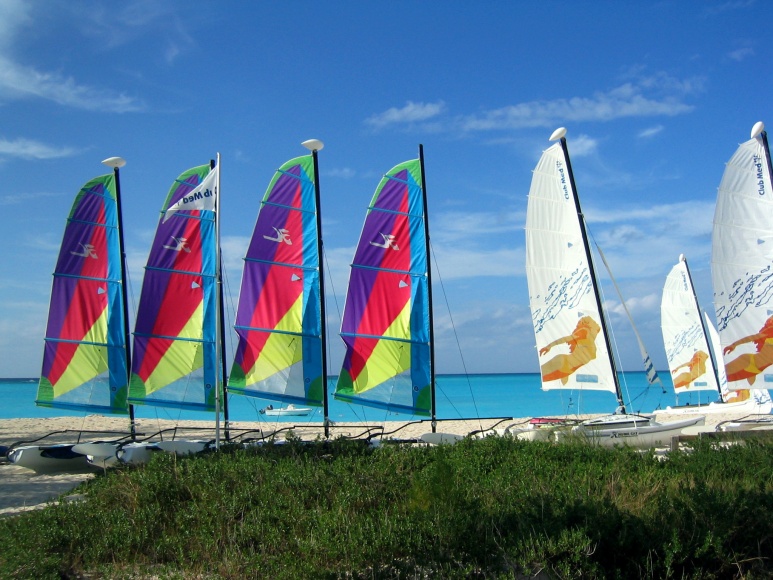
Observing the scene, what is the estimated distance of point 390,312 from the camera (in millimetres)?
17016

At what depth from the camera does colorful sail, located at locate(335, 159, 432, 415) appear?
660 inches

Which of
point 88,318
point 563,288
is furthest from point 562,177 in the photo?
point 88,318

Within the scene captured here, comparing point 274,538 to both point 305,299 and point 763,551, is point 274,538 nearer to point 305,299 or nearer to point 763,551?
point 763,551

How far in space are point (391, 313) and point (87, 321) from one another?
24.0 feet

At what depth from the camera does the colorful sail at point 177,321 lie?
1630 centimetres

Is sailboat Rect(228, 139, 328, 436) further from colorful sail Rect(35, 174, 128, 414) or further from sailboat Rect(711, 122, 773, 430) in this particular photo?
sailboat Rect(711, 122, 773, 430)

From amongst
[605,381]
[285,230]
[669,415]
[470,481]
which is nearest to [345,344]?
[285,230]

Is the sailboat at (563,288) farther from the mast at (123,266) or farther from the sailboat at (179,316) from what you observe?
the mast at (123,266)

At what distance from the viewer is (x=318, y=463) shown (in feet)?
28.9

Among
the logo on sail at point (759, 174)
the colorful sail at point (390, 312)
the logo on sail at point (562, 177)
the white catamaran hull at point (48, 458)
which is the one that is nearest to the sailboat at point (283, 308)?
the colorful sail at point (390, 312)

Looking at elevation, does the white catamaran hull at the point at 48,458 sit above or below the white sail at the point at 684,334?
below

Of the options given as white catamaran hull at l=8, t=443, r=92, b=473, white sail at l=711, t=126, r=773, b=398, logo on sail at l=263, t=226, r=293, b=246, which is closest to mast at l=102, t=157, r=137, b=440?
white catamaran hull at l=8, t=443, r=92, b=473

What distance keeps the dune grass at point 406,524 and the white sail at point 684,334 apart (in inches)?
1068

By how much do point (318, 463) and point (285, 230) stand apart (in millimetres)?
9221
